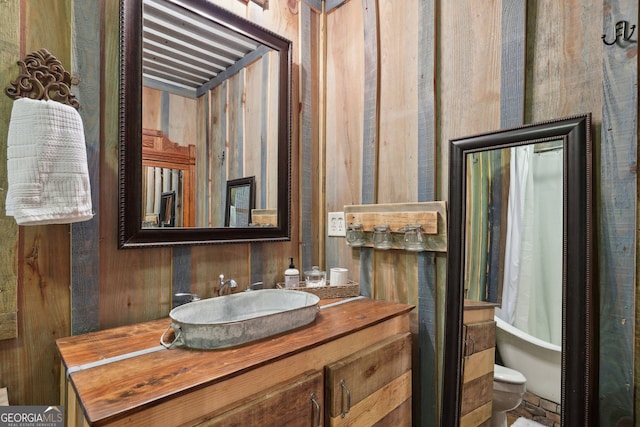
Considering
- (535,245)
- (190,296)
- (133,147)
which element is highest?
(133,147)

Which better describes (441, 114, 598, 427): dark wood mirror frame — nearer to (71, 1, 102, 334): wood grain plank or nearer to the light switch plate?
the light switch plate

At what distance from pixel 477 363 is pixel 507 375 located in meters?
0.11

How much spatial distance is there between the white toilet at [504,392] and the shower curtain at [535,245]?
18 centimetres

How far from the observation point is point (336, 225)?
72.1 inches

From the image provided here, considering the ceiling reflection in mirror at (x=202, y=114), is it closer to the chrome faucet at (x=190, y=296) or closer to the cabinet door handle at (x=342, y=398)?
the chrome faucet at (x=190, y=296)

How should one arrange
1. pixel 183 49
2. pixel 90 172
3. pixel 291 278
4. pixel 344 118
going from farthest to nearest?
pixel 344 118 < pixel 291 278 < pixel 183 49 < pixel 90 172

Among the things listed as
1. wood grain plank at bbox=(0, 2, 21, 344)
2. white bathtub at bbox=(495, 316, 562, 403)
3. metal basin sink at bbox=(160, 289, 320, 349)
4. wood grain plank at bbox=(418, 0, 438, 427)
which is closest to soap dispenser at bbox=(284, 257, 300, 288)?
metal basin sink at bbox=(160, 289, 320, 349)

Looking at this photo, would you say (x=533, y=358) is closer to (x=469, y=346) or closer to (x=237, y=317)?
(x=469, y=346)

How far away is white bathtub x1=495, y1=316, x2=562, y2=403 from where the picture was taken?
1.08 meters

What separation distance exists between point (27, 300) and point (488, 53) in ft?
5.91

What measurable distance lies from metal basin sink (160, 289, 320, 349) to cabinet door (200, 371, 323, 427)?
0.17 metres

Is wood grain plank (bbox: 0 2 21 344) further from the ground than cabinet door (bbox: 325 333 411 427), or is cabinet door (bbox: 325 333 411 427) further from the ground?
wood grain plank (bbox: 0 2 21 344)

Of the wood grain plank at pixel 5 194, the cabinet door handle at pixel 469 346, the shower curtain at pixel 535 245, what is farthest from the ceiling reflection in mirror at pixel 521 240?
the wood grain plank at pixel 5 194

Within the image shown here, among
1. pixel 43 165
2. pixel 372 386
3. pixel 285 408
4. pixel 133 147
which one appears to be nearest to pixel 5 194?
pixel 43 165
